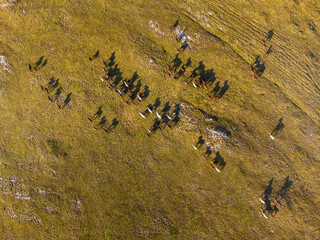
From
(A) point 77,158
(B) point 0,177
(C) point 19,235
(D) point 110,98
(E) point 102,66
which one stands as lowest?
(C) point 19,235

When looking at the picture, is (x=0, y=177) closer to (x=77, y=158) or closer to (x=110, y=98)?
(x=77, y=158)

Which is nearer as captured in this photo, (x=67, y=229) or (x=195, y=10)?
(x=67, y=229)

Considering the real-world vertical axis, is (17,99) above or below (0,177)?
above

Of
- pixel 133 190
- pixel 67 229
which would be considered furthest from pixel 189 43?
pixel 67 229

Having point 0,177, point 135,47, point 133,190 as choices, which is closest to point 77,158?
point 133,190

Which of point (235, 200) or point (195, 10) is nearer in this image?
point (235, 200)

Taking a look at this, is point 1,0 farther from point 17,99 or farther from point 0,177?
point 0,177
